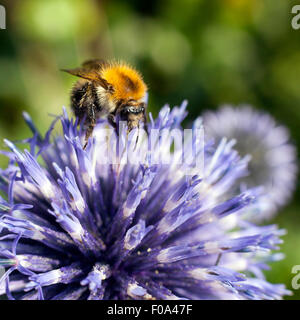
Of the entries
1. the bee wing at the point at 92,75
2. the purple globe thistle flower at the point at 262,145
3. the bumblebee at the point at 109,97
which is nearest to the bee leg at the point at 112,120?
the bumblebee at the point at 109,97

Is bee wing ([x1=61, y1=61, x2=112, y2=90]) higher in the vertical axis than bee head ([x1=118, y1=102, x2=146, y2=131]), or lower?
higher

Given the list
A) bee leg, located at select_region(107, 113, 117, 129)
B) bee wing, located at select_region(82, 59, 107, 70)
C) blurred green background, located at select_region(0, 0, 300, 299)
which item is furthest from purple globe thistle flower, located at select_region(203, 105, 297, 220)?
bee leg, located at select_region(107, 113, 117, 129)

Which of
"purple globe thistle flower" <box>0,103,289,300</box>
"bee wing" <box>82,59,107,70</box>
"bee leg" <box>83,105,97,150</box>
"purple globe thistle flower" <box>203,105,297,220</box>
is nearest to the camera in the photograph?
"purple globe thistle flower" <box>0,103,289,300</box>

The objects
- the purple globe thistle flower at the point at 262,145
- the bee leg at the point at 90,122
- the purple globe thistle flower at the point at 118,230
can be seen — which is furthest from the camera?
the purple globe thistle flower at the point at 262,145

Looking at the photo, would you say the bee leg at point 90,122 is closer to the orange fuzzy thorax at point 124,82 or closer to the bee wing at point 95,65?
the orange fuzzy thorax at point 124,82

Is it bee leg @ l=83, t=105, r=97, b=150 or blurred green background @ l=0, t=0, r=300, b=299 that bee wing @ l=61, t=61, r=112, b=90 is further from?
blurred green background @ l=0, t=0, r=300, b=299

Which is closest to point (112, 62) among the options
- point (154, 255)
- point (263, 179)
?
point (154, 255)

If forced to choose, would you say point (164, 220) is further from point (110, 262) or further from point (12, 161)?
point (12, 161)
